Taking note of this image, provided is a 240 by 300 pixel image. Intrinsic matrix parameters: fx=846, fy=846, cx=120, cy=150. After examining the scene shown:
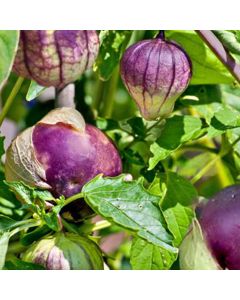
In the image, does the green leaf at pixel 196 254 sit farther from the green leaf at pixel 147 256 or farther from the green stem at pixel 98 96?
the green stem at pixel 98 96

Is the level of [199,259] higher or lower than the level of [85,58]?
lower

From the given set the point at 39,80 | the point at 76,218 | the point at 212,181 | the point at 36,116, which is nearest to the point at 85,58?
the point at 39,80

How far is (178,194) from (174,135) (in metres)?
0.07

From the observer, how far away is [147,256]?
0.76 metres

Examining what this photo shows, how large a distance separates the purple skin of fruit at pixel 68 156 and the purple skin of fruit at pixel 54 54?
52mm

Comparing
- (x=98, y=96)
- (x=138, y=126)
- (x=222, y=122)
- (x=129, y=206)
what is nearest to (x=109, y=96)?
(x=98, y=96)

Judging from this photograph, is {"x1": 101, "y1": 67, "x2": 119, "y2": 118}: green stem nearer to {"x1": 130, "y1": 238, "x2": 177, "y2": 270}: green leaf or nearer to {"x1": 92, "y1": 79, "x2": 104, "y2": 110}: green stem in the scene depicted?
{"x1": 92, "y1": 79, "x2": 104, "y2": 110}: green stem

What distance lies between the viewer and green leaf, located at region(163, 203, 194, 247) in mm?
774

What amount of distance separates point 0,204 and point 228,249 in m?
0.23

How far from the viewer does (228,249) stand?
71cm

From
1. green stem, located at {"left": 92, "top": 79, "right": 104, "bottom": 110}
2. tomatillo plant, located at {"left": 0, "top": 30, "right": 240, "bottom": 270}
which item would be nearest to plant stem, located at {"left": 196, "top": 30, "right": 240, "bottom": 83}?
tomatillo plant, located at {"left": 0, "top": 30, "right": 240, "bottom": 270}

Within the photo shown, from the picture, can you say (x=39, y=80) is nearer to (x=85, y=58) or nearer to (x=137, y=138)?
(x=85, y=58)

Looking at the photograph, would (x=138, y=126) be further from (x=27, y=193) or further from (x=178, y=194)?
(x=27, y=193)

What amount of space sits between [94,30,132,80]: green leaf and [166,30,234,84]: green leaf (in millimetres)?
64
